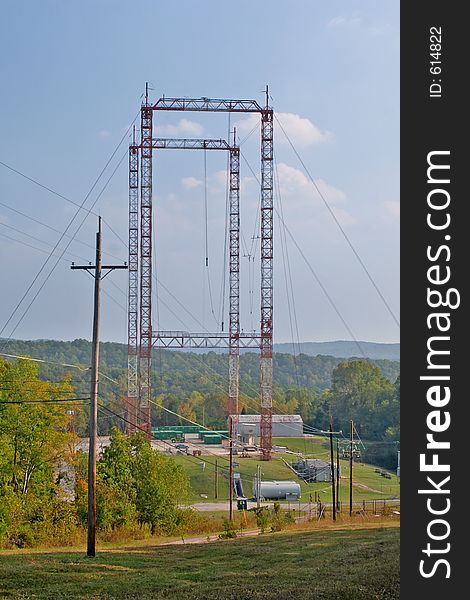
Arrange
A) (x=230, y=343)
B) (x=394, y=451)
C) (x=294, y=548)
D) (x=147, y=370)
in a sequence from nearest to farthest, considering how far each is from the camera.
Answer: (x=294, y=548) → (x=147, y=370) → (x=230, y=343) → (x=394, y=451)

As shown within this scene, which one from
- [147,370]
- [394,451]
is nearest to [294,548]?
[147,370]

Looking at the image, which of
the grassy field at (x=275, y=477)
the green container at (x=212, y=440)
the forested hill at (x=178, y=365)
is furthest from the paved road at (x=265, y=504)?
the forested hill at (x=178, y=365)

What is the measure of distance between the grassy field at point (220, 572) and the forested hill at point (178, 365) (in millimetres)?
86163

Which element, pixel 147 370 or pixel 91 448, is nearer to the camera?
pixel 91 448

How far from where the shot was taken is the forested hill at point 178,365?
418 feet

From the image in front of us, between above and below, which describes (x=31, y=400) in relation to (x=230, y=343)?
below

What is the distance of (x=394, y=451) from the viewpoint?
3388 inches

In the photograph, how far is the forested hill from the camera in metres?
127

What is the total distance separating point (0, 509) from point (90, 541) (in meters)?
14.1

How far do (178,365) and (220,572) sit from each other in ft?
447

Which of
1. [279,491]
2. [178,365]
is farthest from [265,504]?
[178,365]

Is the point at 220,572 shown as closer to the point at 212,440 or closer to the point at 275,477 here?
the point at 275,477

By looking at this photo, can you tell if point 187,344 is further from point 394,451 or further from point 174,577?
point 174,577

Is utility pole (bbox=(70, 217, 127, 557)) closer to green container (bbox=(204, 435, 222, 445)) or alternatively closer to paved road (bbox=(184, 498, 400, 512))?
paved road (bbox=(184, 498, 400, 512))
